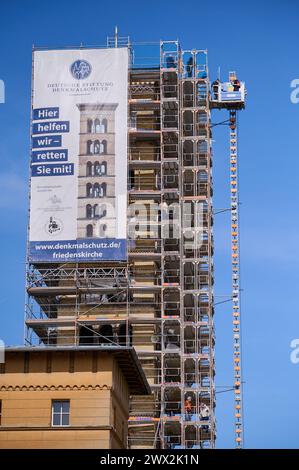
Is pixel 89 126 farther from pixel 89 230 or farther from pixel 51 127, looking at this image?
pixel 89 230

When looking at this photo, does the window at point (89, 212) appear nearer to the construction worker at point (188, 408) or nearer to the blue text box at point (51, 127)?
the blue text box at point (51, 127)

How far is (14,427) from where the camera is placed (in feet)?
193

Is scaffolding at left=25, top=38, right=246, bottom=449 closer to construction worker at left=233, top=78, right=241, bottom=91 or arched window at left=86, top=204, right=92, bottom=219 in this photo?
arched window at left=86, top=204, right=92, bottom=219

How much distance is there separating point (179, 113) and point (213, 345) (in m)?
17.8

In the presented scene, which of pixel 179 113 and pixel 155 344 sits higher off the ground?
pixel 179 113

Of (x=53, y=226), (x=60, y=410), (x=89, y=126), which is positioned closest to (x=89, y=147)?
(x=89, y=126)

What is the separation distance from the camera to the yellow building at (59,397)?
192 ft

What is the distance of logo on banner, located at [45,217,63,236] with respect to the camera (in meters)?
91.3

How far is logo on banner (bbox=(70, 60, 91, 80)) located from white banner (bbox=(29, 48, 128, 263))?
0.07 meters

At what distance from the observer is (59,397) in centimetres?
5909

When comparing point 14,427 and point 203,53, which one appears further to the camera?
point 203,53
